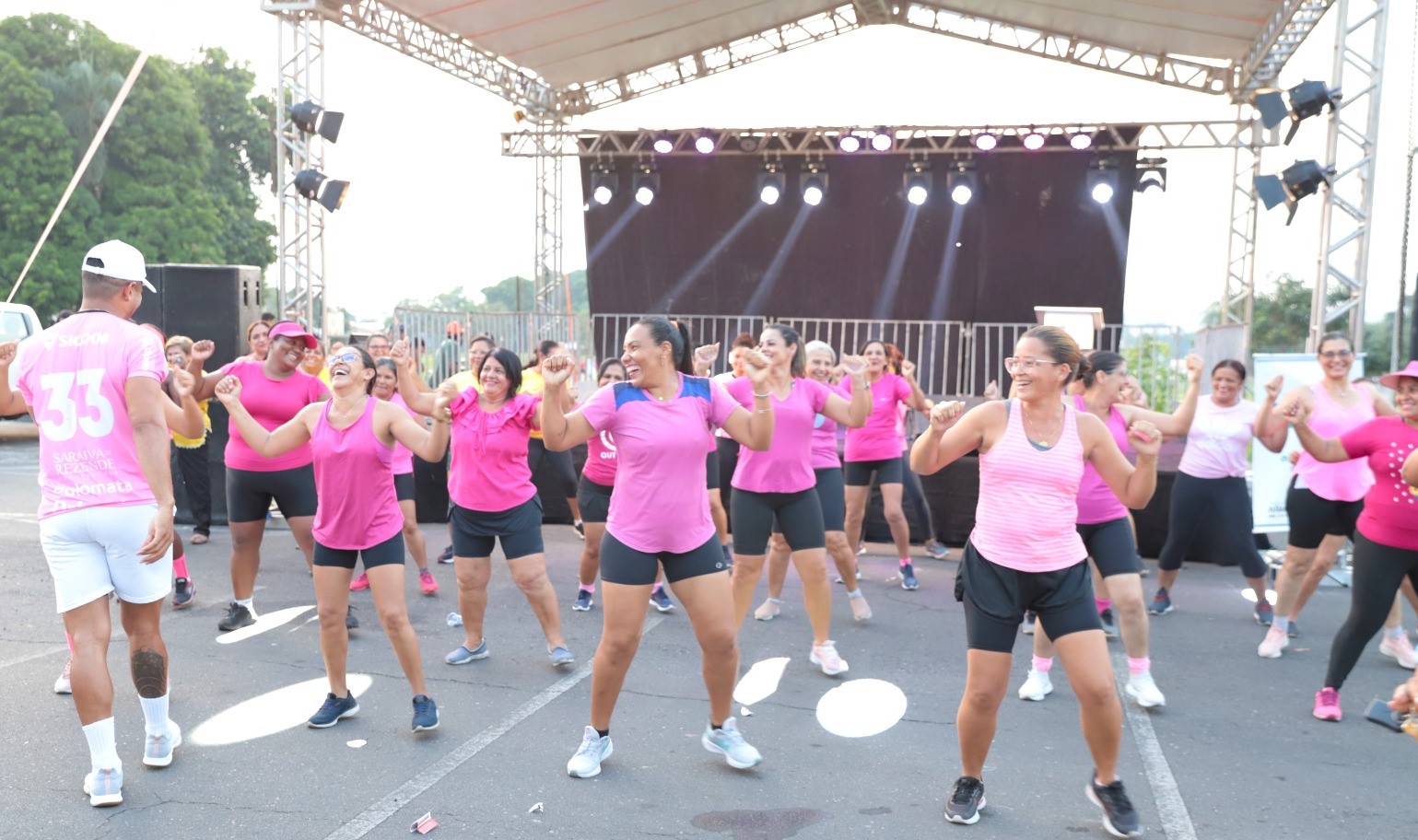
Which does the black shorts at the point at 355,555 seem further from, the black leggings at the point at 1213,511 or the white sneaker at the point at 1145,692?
the black leggings at the point at 1213,511

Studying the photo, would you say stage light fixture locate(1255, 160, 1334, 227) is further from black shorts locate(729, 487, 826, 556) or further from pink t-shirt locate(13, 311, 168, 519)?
pink t-shirt locate(13, 311, 168, 519)

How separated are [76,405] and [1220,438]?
6354 mm

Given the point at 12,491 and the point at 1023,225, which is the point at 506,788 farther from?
the point at 1023,225

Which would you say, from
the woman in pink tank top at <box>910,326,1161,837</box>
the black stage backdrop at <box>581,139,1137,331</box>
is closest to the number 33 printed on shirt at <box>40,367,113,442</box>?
the woman in pink tank top at <box>910,326,1161,837</box>

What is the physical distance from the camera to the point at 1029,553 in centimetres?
405

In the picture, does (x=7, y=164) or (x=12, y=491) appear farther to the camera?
(x=7, y=164)

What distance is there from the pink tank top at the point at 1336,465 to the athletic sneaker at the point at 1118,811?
328 centimetres

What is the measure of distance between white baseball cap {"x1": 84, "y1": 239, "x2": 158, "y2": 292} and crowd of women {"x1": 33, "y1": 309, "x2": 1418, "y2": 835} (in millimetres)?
799

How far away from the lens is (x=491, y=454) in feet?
20.4

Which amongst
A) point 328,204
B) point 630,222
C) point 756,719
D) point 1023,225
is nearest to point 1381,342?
point 1023,225

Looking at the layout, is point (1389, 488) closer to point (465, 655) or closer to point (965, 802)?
point (965, 802)

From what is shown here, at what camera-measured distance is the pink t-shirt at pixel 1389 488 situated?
5254 mm

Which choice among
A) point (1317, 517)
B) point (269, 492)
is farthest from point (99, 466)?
point (1317, 517)

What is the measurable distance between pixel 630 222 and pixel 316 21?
6.39 m
